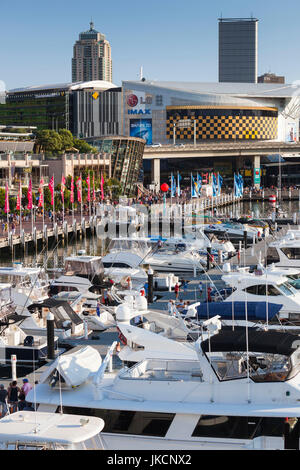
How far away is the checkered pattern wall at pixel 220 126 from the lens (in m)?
125

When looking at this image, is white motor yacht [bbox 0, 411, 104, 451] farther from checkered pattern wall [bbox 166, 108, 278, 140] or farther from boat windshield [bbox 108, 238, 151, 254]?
checkered pattern wall [bbox 166, 108, 278, 140]

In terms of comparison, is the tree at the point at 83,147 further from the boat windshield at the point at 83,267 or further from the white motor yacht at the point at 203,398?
the white motor yacht at the point at 203,398

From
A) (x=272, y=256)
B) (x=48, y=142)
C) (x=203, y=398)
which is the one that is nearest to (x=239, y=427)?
(x=203, y=398)

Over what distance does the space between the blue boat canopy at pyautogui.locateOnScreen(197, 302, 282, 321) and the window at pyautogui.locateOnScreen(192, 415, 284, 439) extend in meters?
8.58

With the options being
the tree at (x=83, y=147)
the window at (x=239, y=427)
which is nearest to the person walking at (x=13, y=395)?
the window at (x=239, y=427)

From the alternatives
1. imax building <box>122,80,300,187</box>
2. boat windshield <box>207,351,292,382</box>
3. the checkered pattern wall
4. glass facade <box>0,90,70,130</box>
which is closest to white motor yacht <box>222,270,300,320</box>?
boat windshield <box>207,351,292,382</box>

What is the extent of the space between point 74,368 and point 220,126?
115209 mm

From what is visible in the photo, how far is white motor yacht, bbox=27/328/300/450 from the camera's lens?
12.9m

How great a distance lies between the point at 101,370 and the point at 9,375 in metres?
5.01

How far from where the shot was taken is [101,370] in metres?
14.3

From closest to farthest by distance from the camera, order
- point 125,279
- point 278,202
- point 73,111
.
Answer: point 125,279
point 278,202
point 73,111
